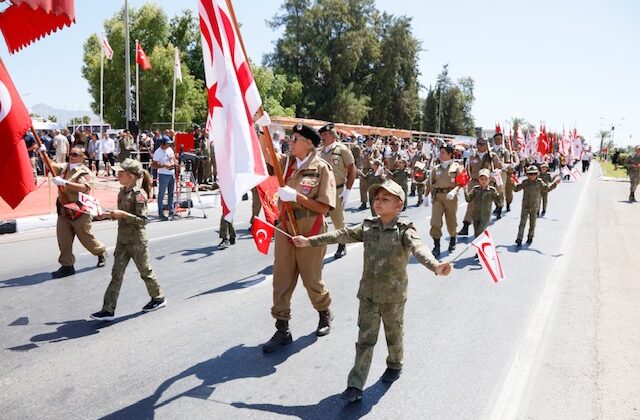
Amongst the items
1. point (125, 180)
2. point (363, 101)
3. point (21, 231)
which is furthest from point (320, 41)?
point (125, 180)

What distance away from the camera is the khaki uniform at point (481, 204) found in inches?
377

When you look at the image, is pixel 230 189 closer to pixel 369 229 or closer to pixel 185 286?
pixel 369 229

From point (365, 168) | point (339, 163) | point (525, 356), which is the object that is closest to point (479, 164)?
point (339, 163)

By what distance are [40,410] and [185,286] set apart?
331 centimetres

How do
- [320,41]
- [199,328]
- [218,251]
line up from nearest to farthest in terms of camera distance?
[199,328] < [218,251] < [320,41]

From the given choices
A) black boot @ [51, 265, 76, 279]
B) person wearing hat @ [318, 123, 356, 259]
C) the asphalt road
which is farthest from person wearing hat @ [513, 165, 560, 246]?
black boot @ [51, 265, 76, 279]

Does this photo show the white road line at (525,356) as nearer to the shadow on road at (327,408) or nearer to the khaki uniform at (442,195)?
the shadow on road at (327,408)

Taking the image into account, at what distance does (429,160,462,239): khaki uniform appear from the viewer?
9.20m

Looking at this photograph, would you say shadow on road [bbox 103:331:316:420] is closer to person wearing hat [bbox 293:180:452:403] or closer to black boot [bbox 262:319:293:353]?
black boot [bbox 262:319:293:353]

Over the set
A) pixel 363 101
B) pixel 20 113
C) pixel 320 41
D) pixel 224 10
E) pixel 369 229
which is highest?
pixel 320 41

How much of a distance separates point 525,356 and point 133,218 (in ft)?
14.0

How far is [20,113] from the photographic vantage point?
4.11 m

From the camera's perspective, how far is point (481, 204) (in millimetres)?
9594

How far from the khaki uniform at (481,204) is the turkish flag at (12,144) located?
24.8ft
